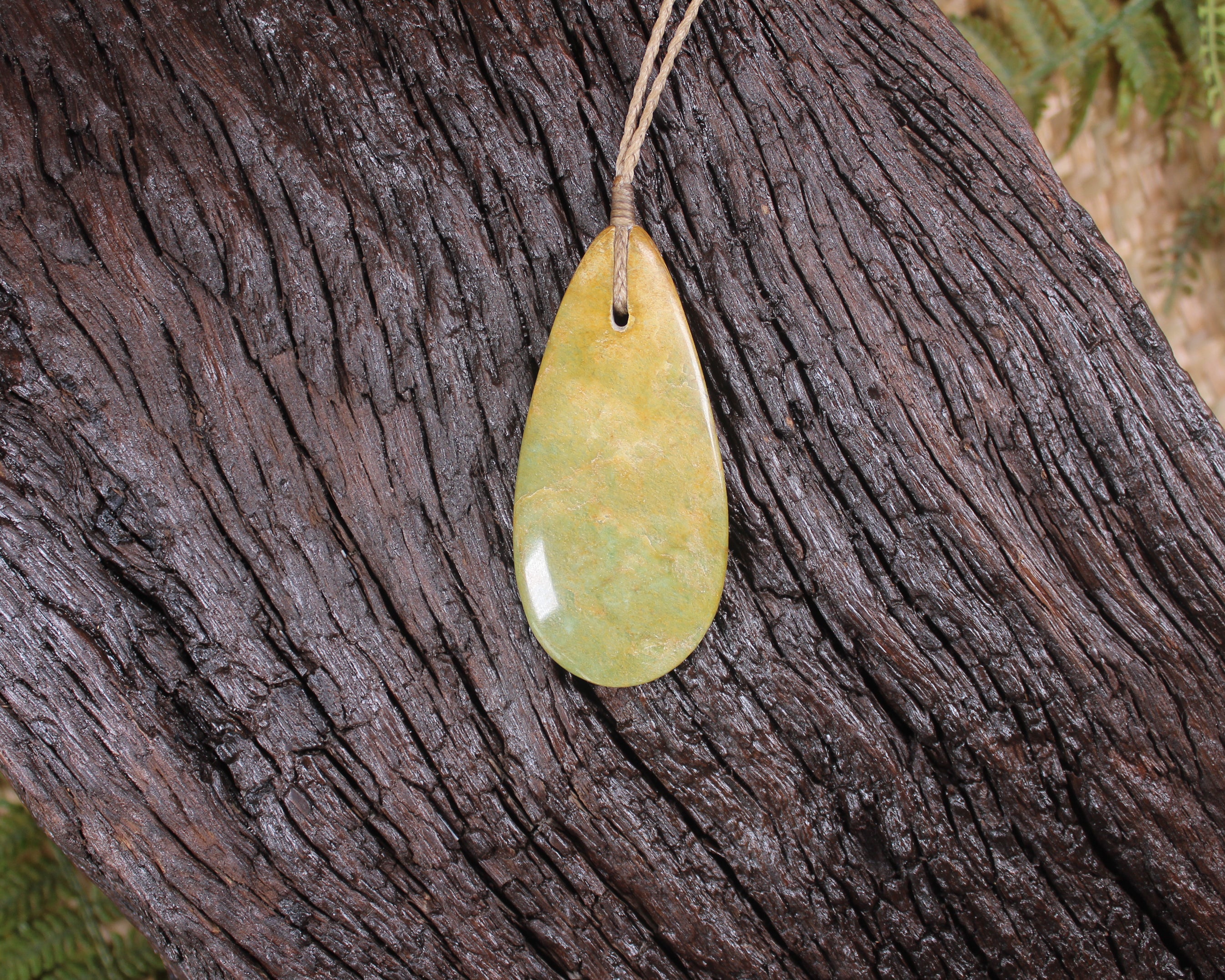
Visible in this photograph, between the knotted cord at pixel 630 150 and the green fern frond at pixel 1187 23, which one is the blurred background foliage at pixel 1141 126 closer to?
the green fern frond at pixel 1187 23

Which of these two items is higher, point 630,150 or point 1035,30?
point 1035,30

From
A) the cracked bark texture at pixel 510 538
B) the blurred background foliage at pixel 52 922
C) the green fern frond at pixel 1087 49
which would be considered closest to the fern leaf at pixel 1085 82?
the green fern frond at pixel 1087 49

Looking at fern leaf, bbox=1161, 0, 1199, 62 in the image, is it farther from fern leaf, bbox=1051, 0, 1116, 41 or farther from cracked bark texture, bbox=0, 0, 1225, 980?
cracked bark texture, bbox=0, 0, 1225, 980

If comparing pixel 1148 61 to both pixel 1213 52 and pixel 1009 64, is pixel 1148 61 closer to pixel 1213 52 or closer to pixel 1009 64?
pixel 1213 52

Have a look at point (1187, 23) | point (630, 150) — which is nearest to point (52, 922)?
point (630, 150)

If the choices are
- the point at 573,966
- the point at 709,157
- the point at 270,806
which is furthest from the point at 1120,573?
the point at 270,806

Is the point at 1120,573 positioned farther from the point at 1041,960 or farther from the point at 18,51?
the point at 18,51
